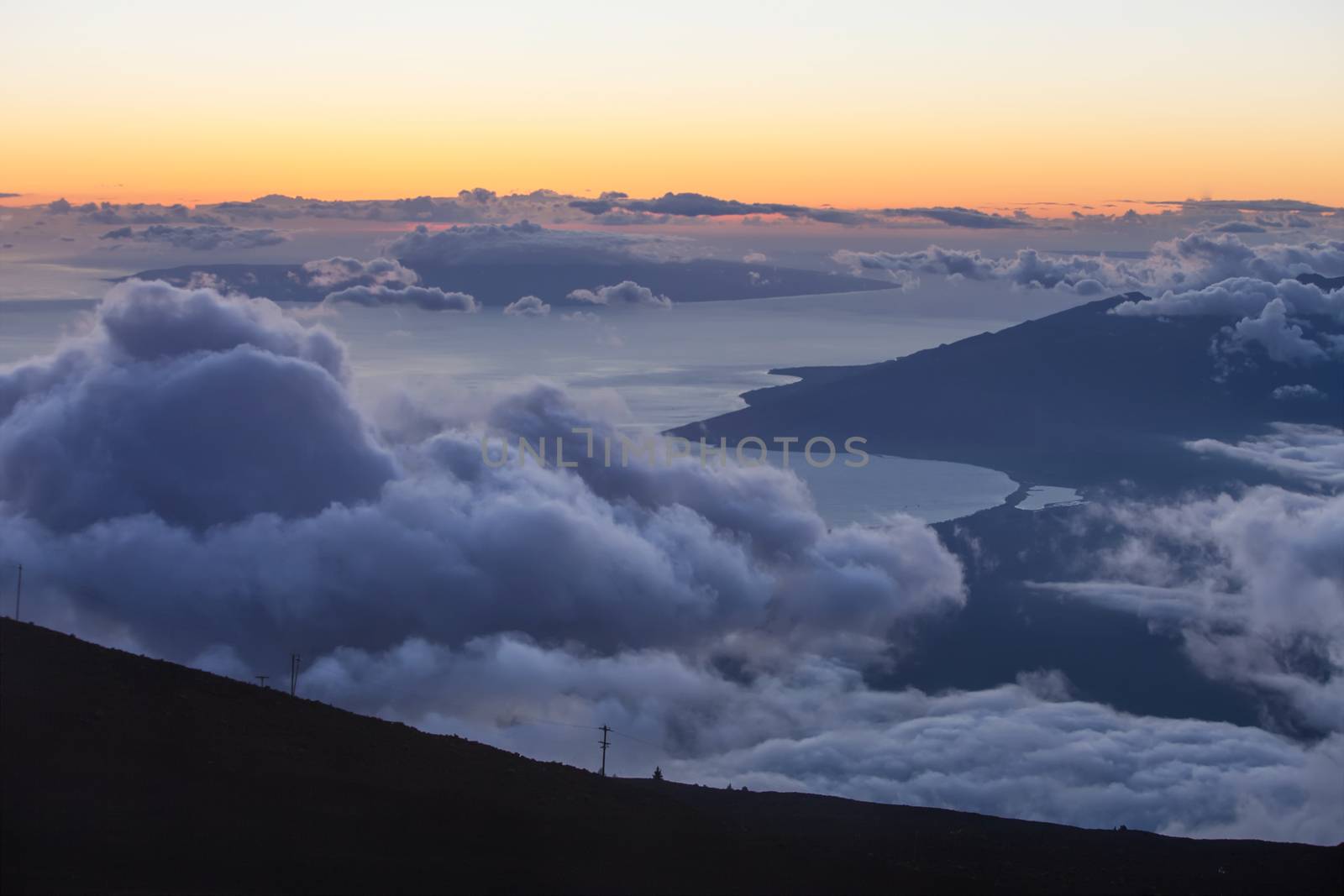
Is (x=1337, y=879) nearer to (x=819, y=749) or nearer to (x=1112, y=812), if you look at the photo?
(x=1112, y=812)

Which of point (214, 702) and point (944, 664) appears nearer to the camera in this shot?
point (214, 702)

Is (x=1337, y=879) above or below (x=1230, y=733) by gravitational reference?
above

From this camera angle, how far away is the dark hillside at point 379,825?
3161cm

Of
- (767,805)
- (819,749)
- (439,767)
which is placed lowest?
(819,749)

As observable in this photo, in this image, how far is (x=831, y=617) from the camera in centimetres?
19875

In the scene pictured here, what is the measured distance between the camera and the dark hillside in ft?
104

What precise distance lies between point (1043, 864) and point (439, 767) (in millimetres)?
20719

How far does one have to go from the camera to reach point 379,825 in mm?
35719

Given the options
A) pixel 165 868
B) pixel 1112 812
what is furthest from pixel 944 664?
pixel 165 868

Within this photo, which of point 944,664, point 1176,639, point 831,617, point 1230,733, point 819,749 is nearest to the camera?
point 819,749

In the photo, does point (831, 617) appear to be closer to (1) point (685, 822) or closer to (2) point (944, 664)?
(2) point (944, 664)

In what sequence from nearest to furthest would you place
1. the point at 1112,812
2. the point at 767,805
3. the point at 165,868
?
the point at 165,868 → the point at 767,805 → the point at 1112,812

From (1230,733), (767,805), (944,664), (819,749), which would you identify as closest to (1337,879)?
(767,805)

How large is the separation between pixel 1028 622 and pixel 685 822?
511ft
